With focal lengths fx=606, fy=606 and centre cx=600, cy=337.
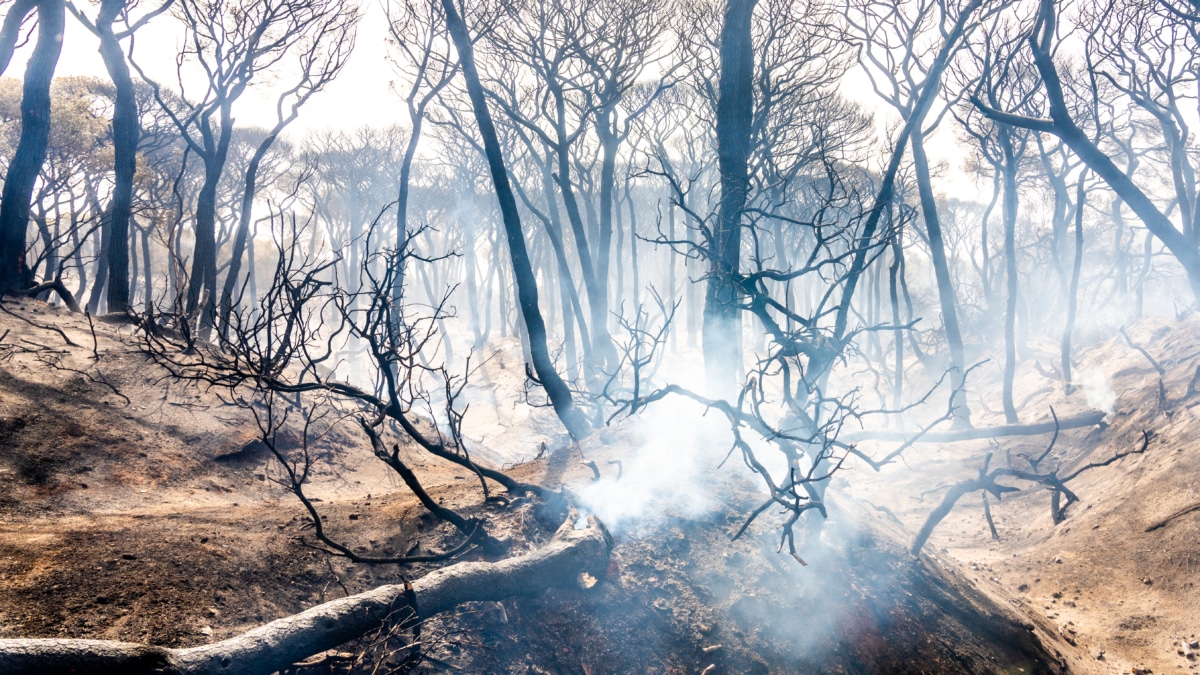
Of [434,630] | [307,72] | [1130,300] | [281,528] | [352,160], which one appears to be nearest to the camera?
[434,630]

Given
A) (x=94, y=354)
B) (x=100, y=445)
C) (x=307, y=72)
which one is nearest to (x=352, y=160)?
(x=307, y=72)

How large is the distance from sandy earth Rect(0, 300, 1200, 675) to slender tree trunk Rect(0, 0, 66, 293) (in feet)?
3.91

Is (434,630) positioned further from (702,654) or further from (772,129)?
(772,129)

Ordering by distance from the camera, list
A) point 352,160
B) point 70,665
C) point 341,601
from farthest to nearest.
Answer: point 352,160
point 341,601
point 70,665

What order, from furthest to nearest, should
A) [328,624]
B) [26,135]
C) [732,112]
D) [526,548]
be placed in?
[732,112] < [26,135] < [526,548] < [328,624]

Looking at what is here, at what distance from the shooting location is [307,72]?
45.0 feet

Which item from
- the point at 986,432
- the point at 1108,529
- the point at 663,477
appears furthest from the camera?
the point at 1108,529

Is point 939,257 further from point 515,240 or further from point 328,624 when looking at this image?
point 328,624

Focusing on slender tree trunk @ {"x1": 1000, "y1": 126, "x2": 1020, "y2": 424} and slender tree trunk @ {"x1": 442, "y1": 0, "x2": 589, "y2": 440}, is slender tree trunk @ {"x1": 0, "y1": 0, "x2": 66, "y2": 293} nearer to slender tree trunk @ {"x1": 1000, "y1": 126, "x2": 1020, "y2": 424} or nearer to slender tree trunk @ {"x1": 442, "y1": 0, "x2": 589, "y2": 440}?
slender tree trunk @ {"x1": 442, "y1": 0, "x2": 589, "y2": 440}

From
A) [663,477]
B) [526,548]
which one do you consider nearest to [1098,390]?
[663,477]

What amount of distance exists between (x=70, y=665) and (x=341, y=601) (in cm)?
127

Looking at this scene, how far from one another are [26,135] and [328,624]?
1088 centimetres

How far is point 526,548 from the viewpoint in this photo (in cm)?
513

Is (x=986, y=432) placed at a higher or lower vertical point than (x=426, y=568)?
higher
